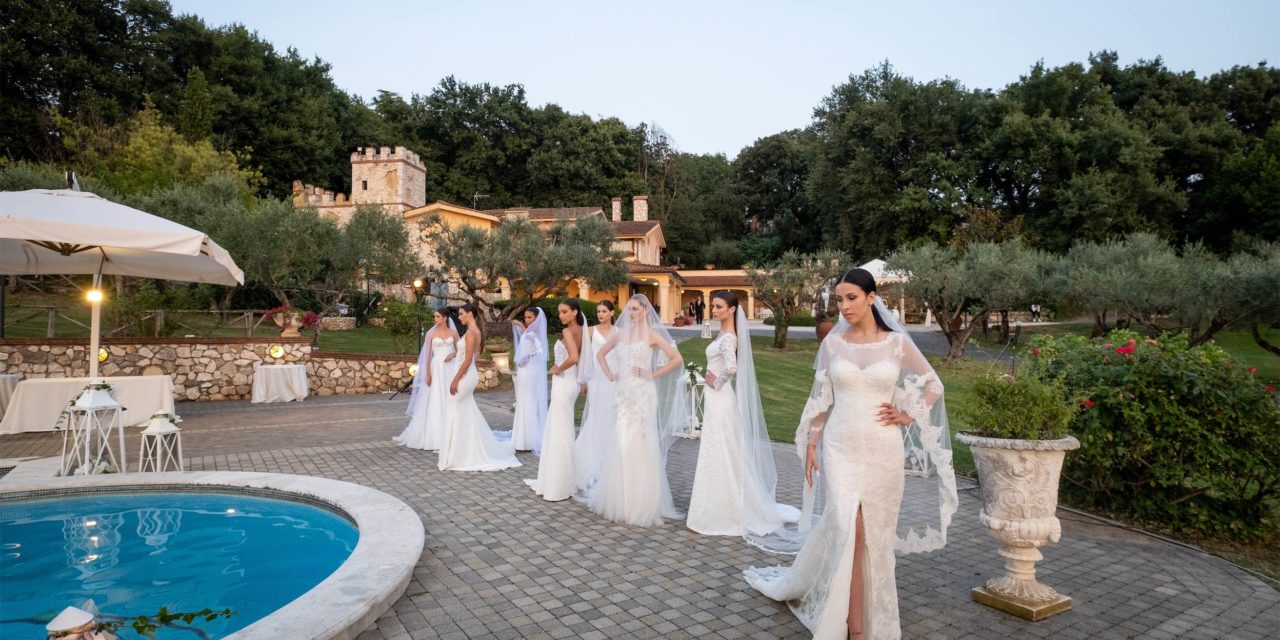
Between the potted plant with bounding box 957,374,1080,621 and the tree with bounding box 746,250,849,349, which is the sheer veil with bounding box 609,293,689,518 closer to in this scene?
the potted plant with bounding box 957,374,1080,621

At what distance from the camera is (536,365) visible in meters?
9.30

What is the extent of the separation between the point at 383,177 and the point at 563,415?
135 ft

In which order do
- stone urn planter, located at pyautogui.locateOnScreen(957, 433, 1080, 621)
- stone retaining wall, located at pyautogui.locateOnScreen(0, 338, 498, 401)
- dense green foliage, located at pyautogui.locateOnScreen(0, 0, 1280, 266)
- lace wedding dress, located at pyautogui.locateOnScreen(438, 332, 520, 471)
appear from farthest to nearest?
dense green foliage, located at pyautogui.locateOnScreen(0, 0, 1280, 266)
stone retaining wall, located at pyautogui.locateOnScreen(0, 338, 498, 401)
lace wedding dress, located at pyautogui.locateOnScreen(438, 332, 520, 471)
stone urn planter, located at pyautogui.locateOnScreen(957, 433, 1080, 621)

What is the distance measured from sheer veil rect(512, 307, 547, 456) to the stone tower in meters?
36.8

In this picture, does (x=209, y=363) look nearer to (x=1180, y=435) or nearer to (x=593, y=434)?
(x=593, y=434)

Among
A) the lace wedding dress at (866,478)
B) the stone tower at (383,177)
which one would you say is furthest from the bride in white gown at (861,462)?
the stone tower at (383,177)

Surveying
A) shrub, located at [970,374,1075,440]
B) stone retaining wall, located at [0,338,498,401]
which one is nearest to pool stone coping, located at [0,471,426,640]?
shrub, located at [970,374,1075,440]

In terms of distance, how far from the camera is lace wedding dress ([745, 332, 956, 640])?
3.49 meters

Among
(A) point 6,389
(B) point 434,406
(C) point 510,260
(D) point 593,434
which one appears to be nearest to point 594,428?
(D) point 593,434

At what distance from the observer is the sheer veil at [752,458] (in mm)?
5641

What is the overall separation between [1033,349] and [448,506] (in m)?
5.60

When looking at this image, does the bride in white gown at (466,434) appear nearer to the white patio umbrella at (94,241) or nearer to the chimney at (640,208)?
the white patio umbrella at (94,241)

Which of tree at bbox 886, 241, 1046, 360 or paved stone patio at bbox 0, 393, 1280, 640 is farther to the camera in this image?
tree at bbox 886, 241, 1046, 360

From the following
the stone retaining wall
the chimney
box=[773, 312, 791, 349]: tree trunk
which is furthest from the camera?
the chimney
